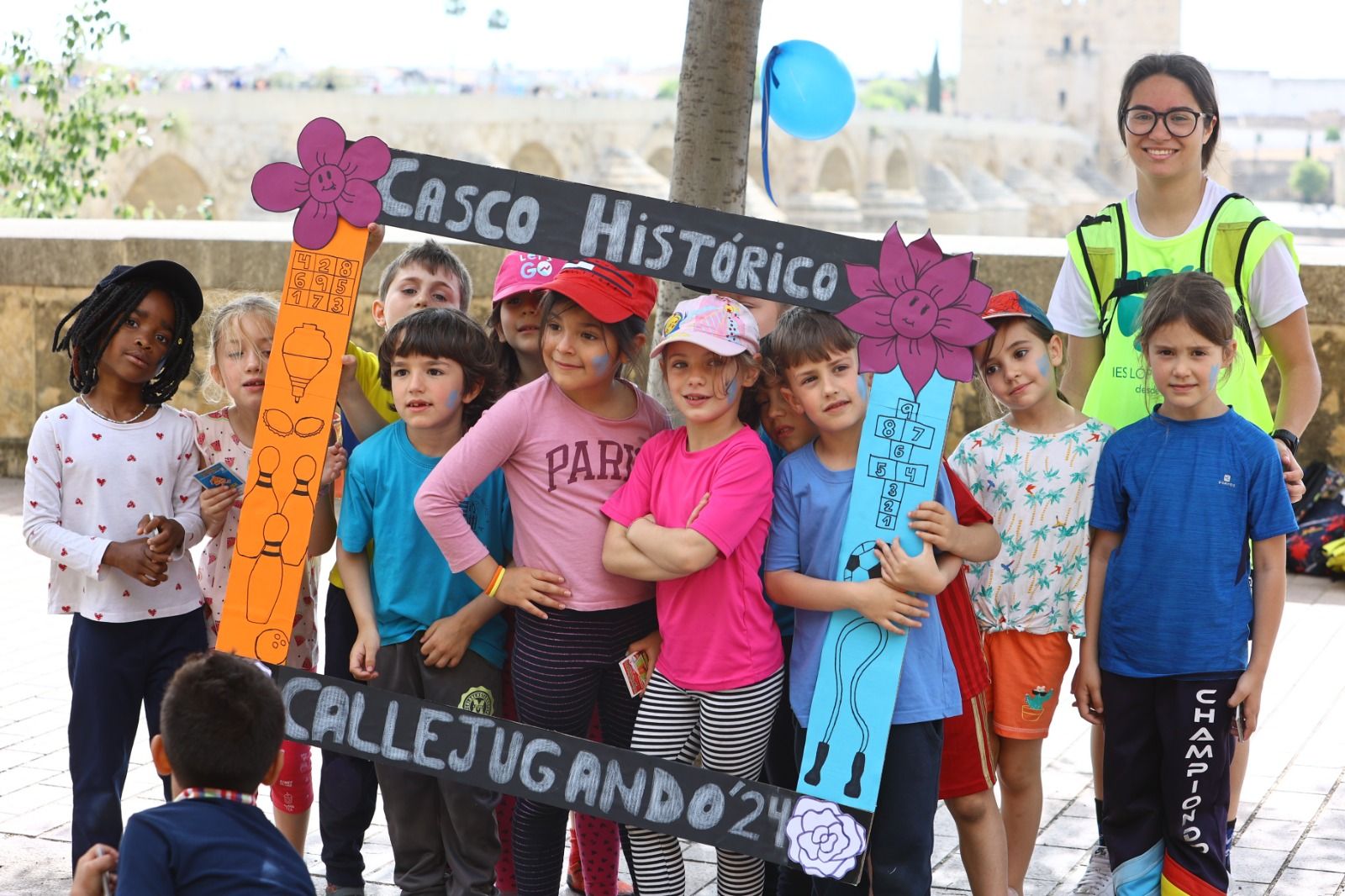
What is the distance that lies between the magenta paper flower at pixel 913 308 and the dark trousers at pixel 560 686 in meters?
0.77

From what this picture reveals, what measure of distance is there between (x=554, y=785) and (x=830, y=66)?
2.09 m

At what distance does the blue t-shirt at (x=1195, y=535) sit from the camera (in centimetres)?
299

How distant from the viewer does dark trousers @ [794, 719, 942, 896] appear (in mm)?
2887

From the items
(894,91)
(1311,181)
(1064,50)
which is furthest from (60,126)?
(894,91)

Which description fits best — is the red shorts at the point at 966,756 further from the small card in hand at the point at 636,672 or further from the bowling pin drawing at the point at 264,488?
the bowling pin drawing at the point at 264,488

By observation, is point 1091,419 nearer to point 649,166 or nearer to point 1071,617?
point 1071,617

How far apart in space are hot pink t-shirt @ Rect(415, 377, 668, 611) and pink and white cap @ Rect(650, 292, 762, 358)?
9.7 inches

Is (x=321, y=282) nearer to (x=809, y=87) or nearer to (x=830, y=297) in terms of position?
(x=830, y=297)

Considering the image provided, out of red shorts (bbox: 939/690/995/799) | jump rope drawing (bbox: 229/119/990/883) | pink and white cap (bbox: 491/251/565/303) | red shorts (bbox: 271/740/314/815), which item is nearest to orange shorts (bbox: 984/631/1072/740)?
red shorts (bbox: 939/690/995/799)

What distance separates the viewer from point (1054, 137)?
259 feet

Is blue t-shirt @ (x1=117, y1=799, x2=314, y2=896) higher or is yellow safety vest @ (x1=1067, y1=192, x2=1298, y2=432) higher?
yellow safety vest @ (x1=1067, y1=192, x2=1298, y2=432)

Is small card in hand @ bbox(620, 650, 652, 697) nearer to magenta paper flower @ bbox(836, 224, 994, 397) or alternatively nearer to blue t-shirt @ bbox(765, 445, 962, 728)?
blue t-shirt @ bbox(765, 445, 962, 728)

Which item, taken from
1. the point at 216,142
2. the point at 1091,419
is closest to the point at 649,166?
the point at 216,142

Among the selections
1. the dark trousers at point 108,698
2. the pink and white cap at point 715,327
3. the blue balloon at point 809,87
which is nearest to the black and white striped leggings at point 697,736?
the pink and white cap at point 715,327
